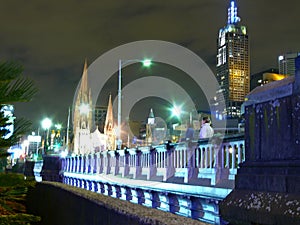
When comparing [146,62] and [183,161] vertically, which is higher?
[146,62]

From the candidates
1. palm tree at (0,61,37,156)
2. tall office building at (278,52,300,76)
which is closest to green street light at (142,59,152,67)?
tall office building at (278,52,300,76)

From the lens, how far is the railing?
10.9 meters

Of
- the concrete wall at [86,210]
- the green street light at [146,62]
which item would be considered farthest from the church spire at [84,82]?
the concrete wall at [86,210]

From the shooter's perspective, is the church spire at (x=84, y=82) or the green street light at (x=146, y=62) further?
the church spire at (x=84, y=82)

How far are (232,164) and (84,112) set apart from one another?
127371mm

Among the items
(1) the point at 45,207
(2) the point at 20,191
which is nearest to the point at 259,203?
(2) the point at 20,191

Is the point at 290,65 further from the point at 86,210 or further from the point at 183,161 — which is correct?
the point at 183,161

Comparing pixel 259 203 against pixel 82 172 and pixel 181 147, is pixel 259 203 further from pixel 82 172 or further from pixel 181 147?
pixel 82 172

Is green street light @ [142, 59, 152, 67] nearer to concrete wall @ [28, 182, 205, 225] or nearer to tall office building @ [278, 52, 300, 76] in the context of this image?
tall office building @ [278, 52, 300, 76]

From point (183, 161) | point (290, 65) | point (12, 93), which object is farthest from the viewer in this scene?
point (183, 161)

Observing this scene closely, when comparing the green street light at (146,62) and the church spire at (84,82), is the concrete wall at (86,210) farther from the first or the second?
the church spire at (84,82)

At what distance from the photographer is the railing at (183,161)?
10867mm

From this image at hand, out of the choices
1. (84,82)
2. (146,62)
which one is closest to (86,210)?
(146,62)

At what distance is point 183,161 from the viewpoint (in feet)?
45.3
